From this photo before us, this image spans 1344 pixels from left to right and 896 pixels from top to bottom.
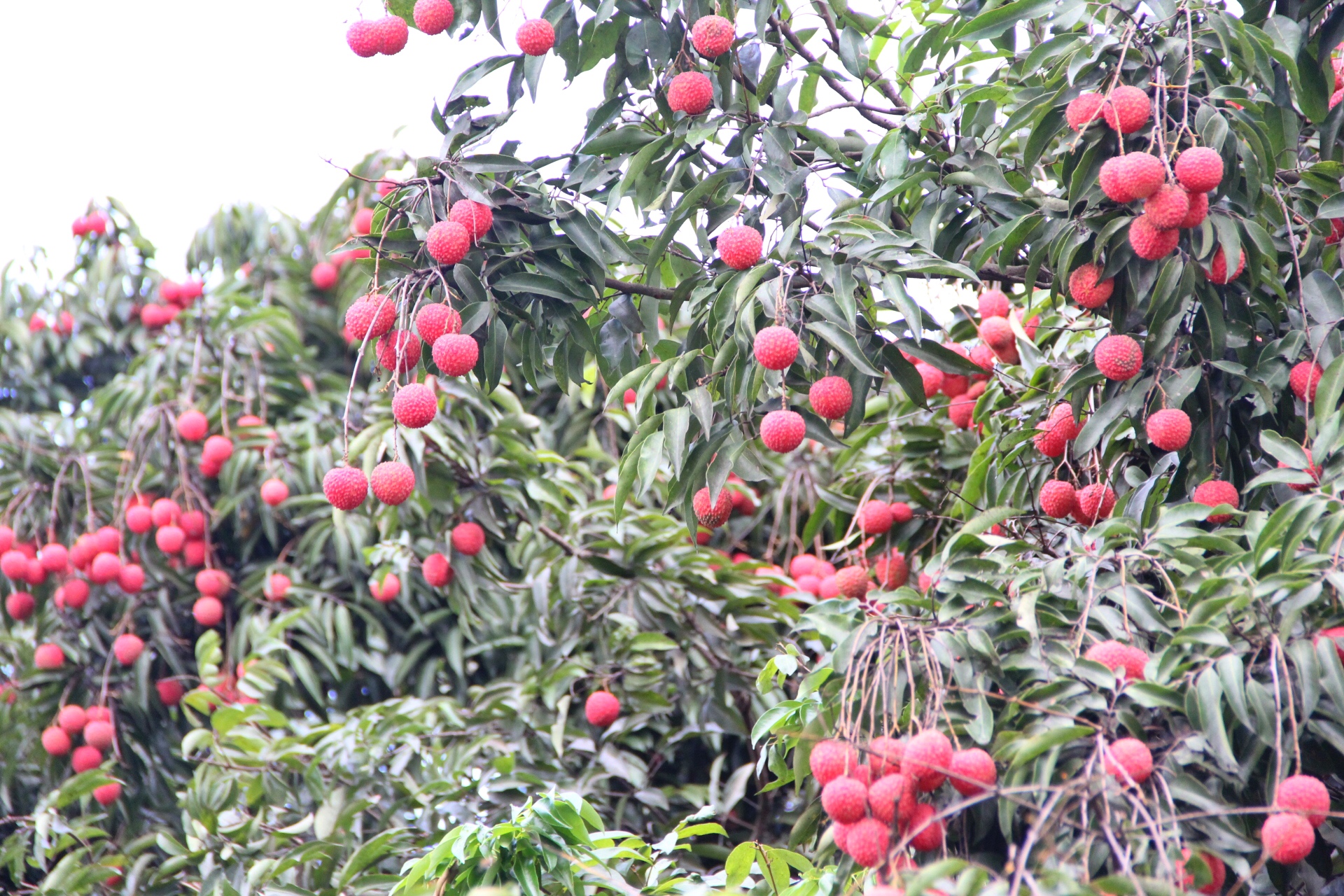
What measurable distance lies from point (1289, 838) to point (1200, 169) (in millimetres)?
905

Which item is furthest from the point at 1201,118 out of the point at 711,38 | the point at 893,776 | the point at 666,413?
the point at 893,776

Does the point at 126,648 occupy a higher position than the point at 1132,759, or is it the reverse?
the point at 1132,759

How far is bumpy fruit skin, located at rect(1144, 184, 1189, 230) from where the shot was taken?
1655mm

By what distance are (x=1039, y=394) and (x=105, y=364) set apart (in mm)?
3776

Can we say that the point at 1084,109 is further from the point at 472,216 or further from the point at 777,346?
the point at 472,216

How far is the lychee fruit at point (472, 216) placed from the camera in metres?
1.90

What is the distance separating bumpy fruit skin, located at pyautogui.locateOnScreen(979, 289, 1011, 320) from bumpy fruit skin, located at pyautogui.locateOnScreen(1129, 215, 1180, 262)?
938 mm

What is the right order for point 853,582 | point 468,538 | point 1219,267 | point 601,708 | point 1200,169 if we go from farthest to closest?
point 468,538 → point 601,708 → point 853,582 → point 1219,267 → point 1200,169

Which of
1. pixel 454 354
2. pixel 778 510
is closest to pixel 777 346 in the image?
pixel 454 354

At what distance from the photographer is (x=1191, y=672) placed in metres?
1.38

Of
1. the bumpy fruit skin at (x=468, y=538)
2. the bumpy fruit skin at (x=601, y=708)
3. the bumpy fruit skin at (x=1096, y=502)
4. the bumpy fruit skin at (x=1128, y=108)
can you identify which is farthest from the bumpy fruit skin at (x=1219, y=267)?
the bumpy fruit skin at (x=468, y=538)

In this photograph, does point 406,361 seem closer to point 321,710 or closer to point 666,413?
→ point 666,413

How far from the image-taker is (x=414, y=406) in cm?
181

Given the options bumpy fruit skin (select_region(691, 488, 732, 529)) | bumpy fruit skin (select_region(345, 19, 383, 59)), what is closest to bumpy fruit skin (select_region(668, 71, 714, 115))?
bumpy fruit skin (select_region(345, 19, 383, 59))
